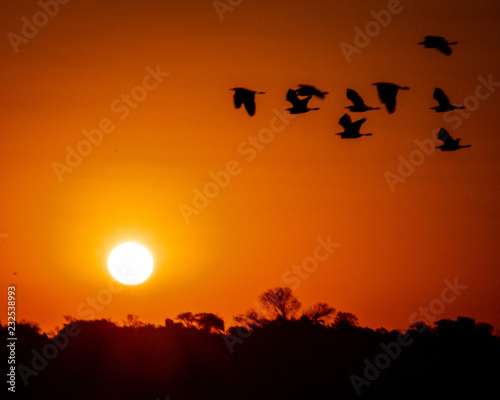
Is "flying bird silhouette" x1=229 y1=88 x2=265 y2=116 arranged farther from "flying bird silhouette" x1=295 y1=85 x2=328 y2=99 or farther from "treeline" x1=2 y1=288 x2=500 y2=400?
"treeline" x1=2 y1=288 x2=500 y2=400

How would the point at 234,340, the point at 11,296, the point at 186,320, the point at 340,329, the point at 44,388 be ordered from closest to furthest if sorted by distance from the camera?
the point at 11,296 → the point at 44,388 → the point at 234,340 → the point at 340,329 → the point at 186,320

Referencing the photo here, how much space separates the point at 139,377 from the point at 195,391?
7.76 ft

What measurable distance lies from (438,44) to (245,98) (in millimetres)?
6074

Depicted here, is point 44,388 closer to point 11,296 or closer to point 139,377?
point 139,377

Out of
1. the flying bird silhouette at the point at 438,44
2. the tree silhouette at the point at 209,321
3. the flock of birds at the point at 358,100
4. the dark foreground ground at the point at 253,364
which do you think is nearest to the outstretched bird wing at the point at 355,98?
the flock of birds at the point at 358,100

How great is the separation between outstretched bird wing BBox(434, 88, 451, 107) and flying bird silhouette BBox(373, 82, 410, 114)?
975 millimetres

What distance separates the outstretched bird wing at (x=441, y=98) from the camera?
116ft

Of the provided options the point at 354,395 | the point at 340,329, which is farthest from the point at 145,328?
the point at 354,395

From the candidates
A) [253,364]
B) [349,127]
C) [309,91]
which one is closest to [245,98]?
[309,91]

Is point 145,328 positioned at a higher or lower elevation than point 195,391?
higher

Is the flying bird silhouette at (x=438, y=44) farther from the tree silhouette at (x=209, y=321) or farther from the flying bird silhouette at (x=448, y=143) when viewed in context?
the tree silhouette at (x=209, y=321)

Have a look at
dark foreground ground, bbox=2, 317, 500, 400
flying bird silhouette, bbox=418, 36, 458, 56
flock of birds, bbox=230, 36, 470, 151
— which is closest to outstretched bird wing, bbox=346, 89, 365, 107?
flock of birds, bbox=230, 36, 470, 151

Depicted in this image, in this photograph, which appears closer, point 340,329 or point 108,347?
point 108,347

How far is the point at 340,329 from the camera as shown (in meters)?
59.3
